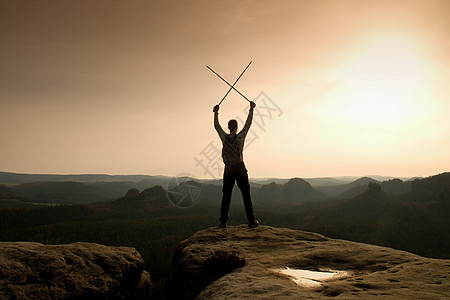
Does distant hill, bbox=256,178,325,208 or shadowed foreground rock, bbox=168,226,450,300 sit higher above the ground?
shadowed foreground rock, bbox=168,226,450,300

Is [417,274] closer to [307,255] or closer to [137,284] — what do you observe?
[307,255]

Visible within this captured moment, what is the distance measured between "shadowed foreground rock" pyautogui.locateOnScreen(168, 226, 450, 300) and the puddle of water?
0.21m

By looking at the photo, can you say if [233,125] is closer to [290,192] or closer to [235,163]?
[235,163]

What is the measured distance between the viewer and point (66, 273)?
5664mm

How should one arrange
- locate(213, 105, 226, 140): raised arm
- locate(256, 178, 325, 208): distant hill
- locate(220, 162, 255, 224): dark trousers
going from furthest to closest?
locate(256, 178, 325, 208): distant hill
locate(213, 105, 226, 140): raised arm
locate(220, 162, 255, 224): dark trousers

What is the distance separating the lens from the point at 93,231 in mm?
42625

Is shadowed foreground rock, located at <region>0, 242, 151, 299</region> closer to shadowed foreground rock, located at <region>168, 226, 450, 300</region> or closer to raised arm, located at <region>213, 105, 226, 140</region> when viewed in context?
shadowed foreground rock, located at <region>168, 226, 450, 300</region>

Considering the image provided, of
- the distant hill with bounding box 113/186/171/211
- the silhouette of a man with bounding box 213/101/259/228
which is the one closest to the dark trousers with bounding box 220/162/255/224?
the silhouette of a man with bounding box 213/101/259/228

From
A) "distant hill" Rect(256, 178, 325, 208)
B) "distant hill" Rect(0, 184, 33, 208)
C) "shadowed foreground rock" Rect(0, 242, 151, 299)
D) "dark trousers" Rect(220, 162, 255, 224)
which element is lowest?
"distant hill" Rect(0, 184, 33, 208)

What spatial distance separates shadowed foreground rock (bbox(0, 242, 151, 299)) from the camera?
497cm

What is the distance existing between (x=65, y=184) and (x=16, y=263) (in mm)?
221233

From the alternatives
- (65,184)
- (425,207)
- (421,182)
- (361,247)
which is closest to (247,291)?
(361,247)

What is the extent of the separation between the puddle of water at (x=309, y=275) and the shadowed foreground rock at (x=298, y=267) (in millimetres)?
208

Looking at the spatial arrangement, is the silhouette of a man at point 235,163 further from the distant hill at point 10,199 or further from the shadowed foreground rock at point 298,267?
the distant hill at point 10,199
